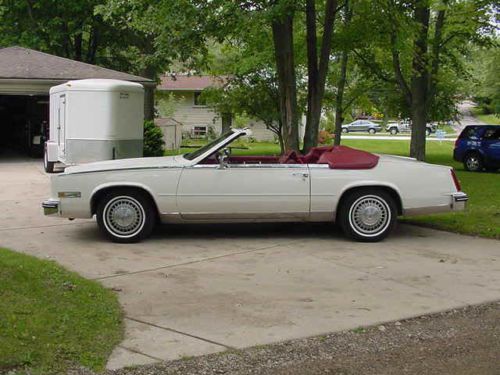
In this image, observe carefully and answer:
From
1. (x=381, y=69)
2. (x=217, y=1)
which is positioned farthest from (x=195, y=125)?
(x=217, y=1)

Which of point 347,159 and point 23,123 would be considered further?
point 23,123

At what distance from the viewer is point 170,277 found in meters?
6.50

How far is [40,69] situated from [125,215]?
43.9 ft

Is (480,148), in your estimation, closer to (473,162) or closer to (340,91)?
(473,162)

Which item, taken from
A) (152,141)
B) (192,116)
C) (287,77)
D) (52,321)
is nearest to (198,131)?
(192,116)

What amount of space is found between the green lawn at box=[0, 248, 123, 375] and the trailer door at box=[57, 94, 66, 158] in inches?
400

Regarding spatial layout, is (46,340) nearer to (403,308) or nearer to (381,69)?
(403,308)

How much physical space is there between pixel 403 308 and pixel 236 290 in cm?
151

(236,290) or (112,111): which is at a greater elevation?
(112,111)

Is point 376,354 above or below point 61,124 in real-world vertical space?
below

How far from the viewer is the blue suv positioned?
67.3 ft

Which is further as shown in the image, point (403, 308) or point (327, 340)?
point (403, 308)

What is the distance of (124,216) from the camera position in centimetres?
804

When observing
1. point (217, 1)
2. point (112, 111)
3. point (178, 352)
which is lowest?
point (178, 352)
